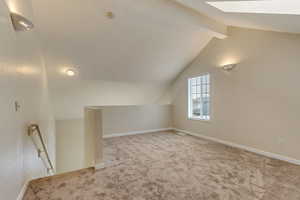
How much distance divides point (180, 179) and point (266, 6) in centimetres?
261

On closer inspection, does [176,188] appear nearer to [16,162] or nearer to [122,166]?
A: [122,166]

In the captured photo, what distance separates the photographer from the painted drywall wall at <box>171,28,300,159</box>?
8.89ft

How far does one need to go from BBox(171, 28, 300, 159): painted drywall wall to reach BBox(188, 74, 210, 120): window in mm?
279

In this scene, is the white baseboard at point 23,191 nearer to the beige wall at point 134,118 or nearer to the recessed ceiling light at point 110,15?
the beige wall at point 134,118

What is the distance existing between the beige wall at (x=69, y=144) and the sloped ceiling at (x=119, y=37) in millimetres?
1616

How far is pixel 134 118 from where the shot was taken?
5070 mm

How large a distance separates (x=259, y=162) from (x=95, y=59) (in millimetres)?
4056

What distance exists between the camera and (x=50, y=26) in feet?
9.26

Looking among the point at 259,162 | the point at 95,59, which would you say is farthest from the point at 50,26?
the point at 259,162

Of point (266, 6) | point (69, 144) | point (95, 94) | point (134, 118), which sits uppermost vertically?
point (266, 6)

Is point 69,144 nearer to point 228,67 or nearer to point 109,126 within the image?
Result: point 109,126

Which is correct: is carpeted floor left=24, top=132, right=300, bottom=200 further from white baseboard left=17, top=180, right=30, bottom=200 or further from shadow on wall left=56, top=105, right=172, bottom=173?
shadow on wall left=56, top=105, right=172, bottom=173

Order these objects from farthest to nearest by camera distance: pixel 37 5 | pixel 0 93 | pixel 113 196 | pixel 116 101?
pixel 116 101, pixel 37 5, pixel 113 196, pixel 0 93

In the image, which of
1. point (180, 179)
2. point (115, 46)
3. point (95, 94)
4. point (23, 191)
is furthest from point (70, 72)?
point (180, 179)
